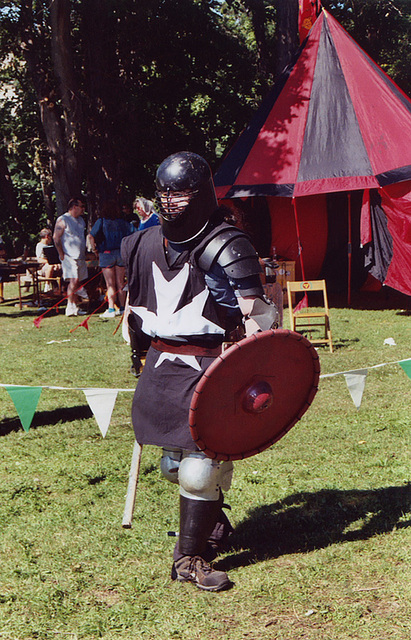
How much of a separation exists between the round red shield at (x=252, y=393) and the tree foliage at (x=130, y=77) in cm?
1273

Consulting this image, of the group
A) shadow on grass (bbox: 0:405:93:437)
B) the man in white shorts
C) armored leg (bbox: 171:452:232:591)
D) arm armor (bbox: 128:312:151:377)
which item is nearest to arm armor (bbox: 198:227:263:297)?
arm armor (bbox: 128:312:151:377)

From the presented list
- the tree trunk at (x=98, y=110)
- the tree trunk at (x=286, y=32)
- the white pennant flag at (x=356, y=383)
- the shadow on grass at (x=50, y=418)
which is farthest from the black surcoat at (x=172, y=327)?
the tree trunk at (x=98, y=110)

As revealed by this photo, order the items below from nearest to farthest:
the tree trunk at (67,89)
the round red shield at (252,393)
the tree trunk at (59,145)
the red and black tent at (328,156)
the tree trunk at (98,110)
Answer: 1. the round red shield at (252,393)
2. the red and black tent at (328,156)
3. the tree trunk at (67,89)
4. the tree trunk at (59,145)
5. the tree trunk at (98,110)

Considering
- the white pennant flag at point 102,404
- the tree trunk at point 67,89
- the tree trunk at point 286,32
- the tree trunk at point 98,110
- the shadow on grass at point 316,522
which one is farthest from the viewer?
the tree trunk at point 98,110

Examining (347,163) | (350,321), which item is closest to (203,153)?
(347,163)

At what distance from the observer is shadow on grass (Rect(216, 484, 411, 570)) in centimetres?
376

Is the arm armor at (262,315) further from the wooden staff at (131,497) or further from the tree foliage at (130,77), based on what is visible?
the tree foliage at (130,77)

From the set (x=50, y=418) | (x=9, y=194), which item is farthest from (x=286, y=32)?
(x=9, y=194)

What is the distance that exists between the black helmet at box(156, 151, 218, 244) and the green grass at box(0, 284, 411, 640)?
1.66 meters

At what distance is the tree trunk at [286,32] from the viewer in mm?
15875

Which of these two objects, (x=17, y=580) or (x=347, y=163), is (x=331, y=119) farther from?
(x=17, y=580)

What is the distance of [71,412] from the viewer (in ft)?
21.4

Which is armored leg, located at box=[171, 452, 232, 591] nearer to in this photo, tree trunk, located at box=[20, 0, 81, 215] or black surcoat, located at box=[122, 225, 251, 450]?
black surcoat, located at box=[122, 225, 251, 450]

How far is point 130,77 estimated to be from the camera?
61.5 ft
